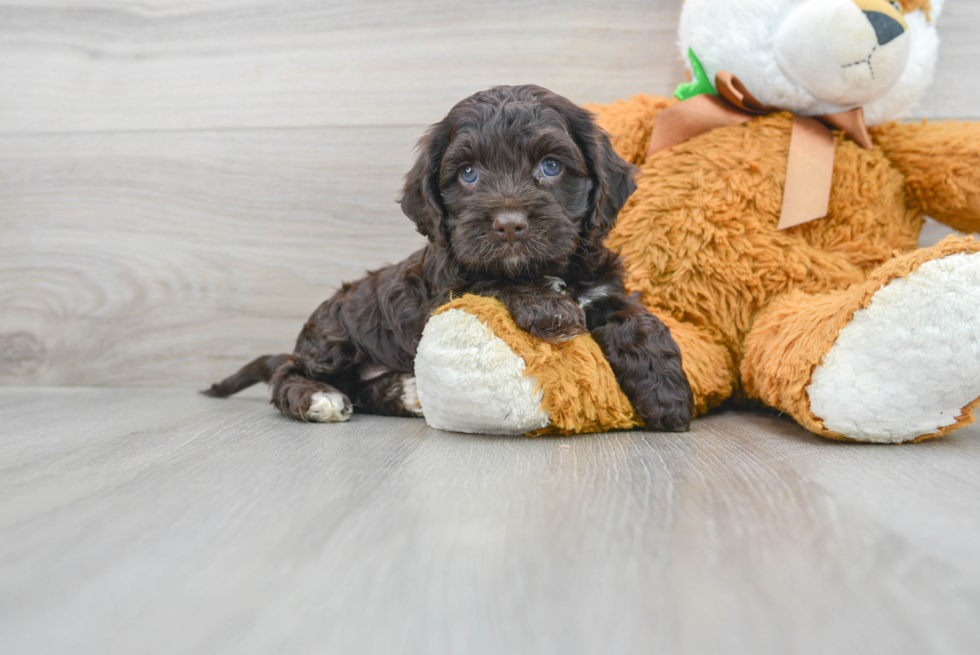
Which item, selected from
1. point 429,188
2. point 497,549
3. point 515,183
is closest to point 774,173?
point 515,183

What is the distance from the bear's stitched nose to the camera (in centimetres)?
193

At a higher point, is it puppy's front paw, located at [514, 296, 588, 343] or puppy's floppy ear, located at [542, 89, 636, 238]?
puppy's floppy ear, located at [542, 89, 636, 238]

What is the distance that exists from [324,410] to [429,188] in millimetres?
684

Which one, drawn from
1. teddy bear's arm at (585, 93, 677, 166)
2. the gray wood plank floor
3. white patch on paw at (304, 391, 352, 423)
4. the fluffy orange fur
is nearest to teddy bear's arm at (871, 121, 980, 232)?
the fluffy orange fur

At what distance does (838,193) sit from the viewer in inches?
83.5

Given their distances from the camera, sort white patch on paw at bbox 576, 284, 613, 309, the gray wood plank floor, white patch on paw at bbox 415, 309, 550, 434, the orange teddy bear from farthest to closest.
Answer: the orange teddy bear → white patch on paw at bbox 576, 284, 613, 309 → white patch on paw at bbox 415, 309, 550, 434 → the gray wood plank floor

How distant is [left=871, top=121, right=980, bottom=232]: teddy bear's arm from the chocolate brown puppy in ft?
3.02

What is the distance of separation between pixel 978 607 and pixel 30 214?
131 inches

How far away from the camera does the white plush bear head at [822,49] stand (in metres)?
1.94

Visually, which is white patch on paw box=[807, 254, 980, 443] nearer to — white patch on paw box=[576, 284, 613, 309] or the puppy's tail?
white patch on paw box=[576, 284, 613, 309]

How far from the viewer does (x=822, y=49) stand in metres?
1.96

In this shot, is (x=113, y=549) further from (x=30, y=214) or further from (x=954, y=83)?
(x=954, y=83)

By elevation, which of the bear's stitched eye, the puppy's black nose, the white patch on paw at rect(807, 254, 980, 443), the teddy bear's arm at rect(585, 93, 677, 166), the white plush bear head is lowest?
the white patch on paw at rect(807, 254, 980, 443)

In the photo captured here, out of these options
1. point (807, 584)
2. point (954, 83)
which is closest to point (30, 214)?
point (807, 584)
